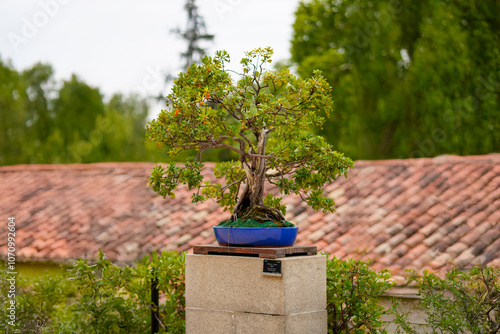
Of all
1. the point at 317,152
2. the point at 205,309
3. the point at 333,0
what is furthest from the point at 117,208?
the point at 333,0

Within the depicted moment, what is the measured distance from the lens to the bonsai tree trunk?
3725mm

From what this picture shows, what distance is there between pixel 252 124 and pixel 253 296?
1160mm

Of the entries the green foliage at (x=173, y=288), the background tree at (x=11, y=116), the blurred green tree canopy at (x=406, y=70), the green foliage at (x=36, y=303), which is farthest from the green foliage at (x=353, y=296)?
the background tree at (x=11, y=116)

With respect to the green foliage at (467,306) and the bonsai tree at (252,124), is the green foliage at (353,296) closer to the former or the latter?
the green foliage at (467,306)

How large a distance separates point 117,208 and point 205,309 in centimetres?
462

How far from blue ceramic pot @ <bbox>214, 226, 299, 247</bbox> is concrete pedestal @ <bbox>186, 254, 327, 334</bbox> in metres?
0.12

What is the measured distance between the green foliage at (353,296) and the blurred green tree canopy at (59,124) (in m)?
20.9

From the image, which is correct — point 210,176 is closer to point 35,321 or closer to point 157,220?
point 157,220

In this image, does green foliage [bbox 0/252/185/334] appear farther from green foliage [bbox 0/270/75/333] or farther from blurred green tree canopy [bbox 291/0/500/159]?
blurred green tree canopy [bbox 291/0/500/159]

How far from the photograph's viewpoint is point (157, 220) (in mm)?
7691

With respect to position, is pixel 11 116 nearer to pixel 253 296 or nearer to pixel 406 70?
pixel 406 70

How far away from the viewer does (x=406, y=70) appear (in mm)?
17438

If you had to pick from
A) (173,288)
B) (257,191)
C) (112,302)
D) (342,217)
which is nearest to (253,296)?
(257,191)

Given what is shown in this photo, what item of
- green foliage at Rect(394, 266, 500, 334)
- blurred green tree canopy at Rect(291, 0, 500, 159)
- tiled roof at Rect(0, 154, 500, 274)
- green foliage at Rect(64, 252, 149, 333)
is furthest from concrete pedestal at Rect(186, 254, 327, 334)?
blurred green tree canopy at Rect(291, 0, 500, 159)
